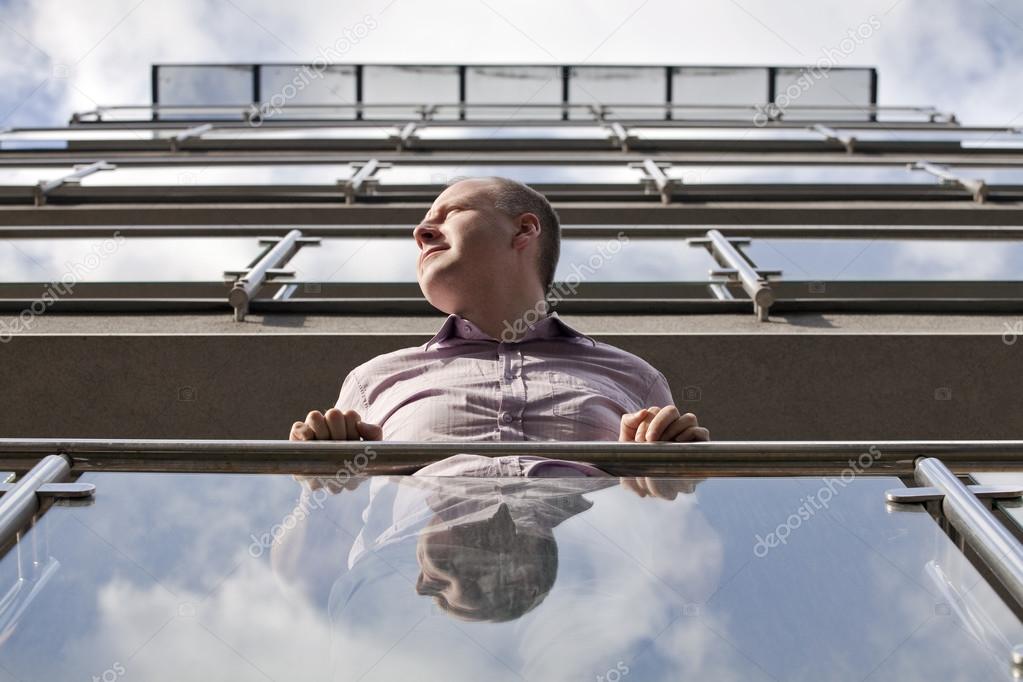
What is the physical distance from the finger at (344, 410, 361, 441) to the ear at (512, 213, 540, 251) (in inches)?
54.2

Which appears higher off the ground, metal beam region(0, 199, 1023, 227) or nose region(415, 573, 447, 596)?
metal beam region(0, 199, 1023, 227)

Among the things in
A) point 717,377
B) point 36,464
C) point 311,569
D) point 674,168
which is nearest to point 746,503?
point 311,569

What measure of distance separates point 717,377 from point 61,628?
4.17m

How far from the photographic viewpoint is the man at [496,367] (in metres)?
3.56

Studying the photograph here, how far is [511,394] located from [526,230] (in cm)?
97

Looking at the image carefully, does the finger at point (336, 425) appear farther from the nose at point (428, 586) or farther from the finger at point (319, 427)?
the nose at point (428, 586)

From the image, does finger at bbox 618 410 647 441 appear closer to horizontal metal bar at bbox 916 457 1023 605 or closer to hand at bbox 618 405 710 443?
hand at bbox 618 405 710 443

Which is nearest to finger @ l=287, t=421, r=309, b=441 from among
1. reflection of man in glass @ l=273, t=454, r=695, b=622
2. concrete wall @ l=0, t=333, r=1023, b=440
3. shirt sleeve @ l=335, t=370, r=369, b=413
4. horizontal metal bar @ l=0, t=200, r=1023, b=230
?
reflection of man in glass @ l=273, t=454, r=695, b=622

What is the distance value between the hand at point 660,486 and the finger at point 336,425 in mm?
804

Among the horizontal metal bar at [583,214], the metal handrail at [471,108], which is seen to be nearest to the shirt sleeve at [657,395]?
the horizontal metal bar at [583,214]

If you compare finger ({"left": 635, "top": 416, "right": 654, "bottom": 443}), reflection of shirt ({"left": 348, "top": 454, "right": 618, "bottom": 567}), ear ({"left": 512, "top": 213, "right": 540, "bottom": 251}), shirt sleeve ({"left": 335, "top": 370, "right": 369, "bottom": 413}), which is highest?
ear ({"left": 512, "top": 213, "right": 540, "bottom": 251})

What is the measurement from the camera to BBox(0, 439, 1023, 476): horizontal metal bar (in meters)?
2.88

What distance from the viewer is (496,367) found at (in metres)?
3.88

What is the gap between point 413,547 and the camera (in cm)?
243
